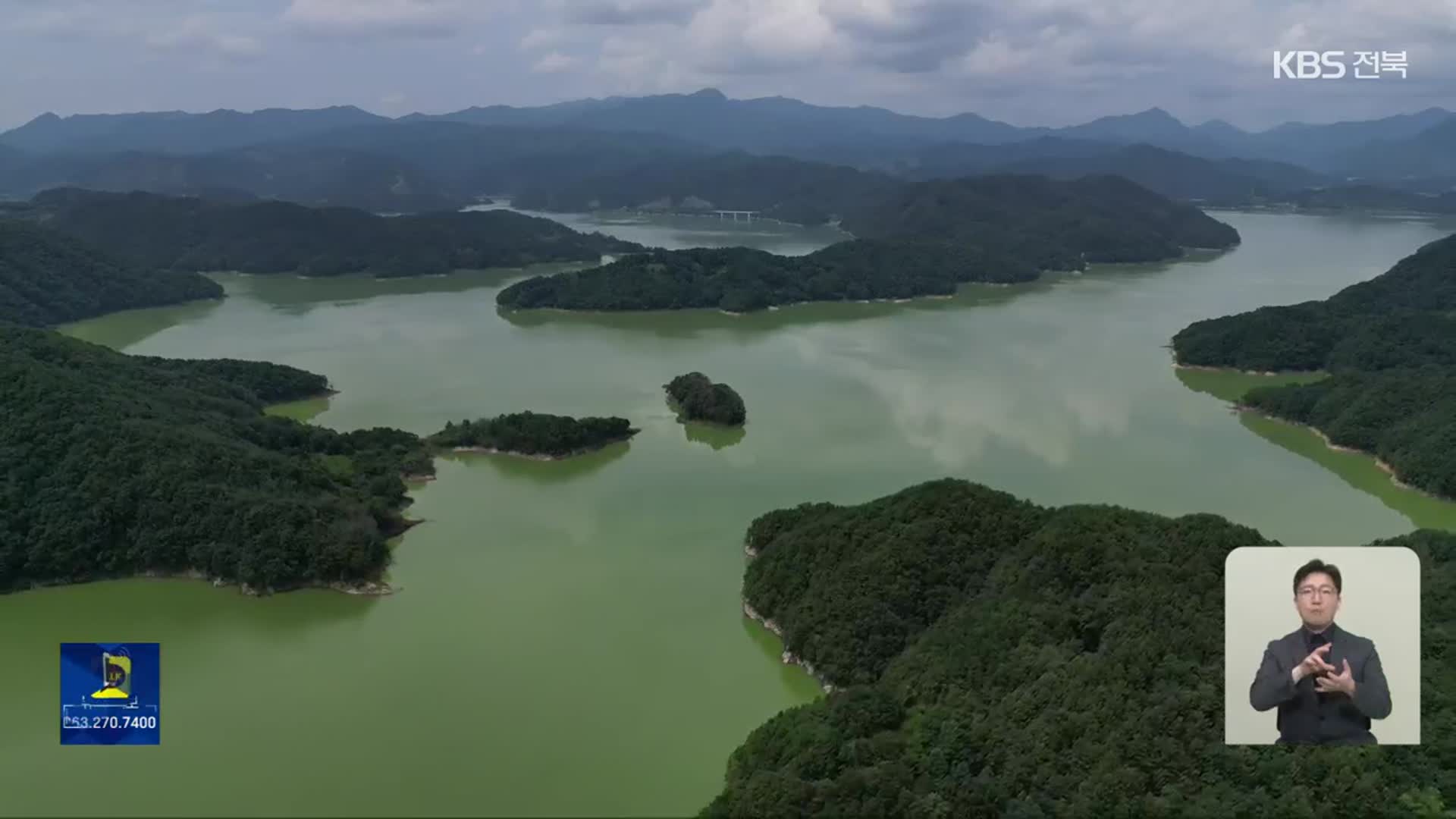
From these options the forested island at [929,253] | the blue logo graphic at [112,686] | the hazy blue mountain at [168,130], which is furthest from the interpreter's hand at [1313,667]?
the hazy blue mountain at [168,130]

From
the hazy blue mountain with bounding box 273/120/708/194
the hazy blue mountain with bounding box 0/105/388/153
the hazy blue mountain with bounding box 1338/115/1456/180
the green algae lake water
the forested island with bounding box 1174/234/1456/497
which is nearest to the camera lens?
the green algae lake water

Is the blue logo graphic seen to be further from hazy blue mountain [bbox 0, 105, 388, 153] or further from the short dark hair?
hazy blue mountain [bbox 0, 105, 388, 153]

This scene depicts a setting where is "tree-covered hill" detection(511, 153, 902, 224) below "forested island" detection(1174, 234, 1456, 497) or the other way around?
the other way around

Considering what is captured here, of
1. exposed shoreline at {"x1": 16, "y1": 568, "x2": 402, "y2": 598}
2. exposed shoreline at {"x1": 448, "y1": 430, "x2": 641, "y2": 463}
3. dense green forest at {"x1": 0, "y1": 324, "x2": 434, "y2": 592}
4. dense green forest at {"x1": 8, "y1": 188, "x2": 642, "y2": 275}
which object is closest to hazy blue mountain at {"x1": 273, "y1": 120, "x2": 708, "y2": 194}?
dense green forest at {"x1": 8, "y1": 188, "x2": 642, "y2": 275}

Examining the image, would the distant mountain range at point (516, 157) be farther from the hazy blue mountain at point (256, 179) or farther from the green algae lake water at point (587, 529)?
the green algae lake water at point (587, 529)

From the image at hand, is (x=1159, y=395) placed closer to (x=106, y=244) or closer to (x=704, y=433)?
(x=704, y=433)

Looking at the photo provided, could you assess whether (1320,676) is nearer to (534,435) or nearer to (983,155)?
(534,435)

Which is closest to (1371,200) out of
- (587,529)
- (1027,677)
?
(587,529)
